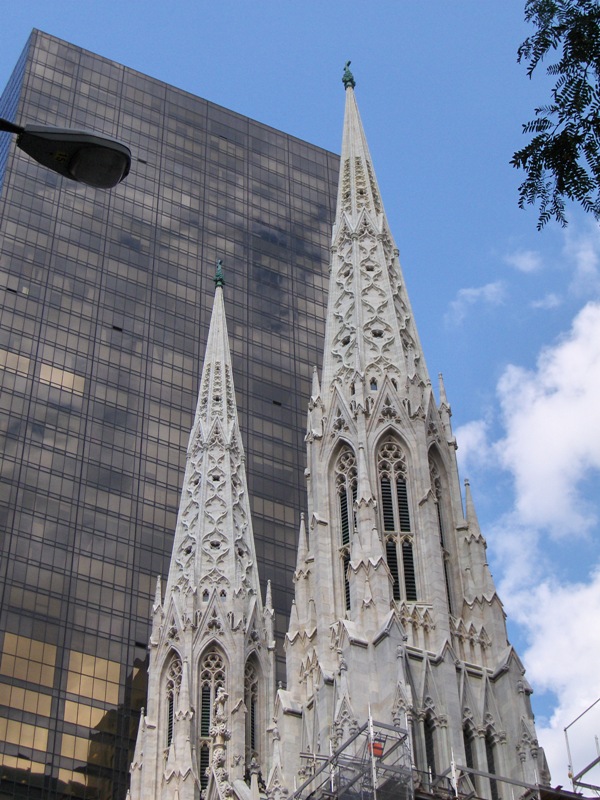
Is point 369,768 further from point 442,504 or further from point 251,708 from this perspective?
point 251,708

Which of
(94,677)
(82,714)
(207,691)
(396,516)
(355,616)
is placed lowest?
(355,616)

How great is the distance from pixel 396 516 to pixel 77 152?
1268 inches

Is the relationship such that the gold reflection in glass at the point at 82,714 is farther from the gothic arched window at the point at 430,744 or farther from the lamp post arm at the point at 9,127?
the lamp post arm at the point at 9,127

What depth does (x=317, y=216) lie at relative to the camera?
102m

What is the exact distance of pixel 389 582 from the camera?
136 feet

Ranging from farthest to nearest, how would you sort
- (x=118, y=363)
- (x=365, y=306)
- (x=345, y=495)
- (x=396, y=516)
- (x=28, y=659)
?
1. (x=118, y=363)
2. (x=28, y=659)
3. (x=365, y=306)
4. (x=345, y=495)
5. (x=396, y=516)

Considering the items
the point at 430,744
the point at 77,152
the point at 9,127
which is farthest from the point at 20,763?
the point at 9,127

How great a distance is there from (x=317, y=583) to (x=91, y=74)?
207 ft

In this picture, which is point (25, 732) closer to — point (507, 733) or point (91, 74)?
point (507, 733)

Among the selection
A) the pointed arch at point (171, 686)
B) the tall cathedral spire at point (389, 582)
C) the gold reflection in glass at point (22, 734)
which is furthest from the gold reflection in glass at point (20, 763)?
the tall cathedral spire at point (389, 582)

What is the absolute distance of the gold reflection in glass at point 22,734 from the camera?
2525 inches

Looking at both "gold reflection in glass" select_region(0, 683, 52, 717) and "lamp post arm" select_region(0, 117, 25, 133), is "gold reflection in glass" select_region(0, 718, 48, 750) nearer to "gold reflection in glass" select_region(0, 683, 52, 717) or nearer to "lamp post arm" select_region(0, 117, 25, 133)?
"gold reflection in glass" select_region(0, 683, 52, 717)

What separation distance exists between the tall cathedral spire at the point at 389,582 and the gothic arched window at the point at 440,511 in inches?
2.7

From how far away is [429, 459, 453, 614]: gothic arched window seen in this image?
43625mm
